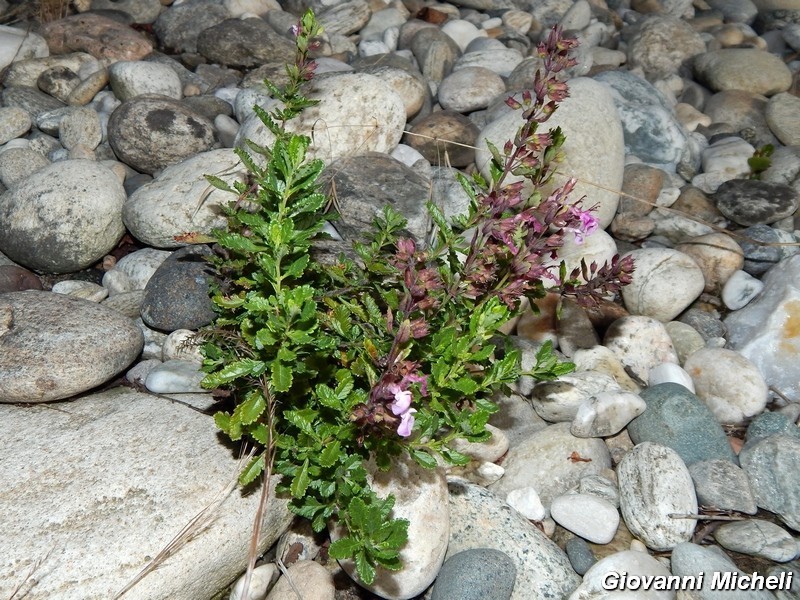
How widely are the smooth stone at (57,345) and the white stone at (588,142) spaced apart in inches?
112

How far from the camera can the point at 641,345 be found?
4.55m

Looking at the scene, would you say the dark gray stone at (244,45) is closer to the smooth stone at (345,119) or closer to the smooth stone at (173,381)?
the smooth stone at (345,119)

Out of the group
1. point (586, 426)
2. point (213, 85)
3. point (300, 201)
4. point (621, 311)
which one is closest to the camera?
point (300, 201)

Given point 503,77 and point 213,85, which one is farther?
point 503,77

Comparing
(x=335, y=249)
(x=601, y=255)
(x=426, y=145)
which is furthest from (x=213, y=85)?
(x=601, y=255)

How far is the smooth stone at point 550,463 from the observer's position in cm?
383

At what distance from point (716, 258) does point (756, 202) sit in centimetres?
85

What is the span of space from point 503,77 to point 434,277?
489 centimetres

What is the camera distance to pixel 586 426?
391 centimetres

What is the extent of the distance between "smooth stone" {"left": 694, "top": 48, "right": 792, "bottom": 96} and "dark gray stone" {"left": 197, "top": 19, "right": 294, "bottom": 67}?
168 inches

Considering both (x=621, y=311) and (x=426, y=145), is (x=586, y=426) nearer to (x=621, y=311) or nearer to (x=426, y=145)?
(x=621, y=311)

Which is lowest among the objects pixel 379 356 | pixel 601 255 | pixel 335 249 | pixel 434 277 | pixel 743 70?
pixel 743 70

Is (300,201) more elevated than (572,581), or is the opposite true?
(300,201)

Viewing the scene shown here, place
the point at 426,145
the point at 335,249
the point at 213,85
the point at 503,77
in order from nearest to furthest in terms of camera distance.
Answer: the point at 335,249 → the point at 426,145 → the point at 213,85 → the point at 503,77
